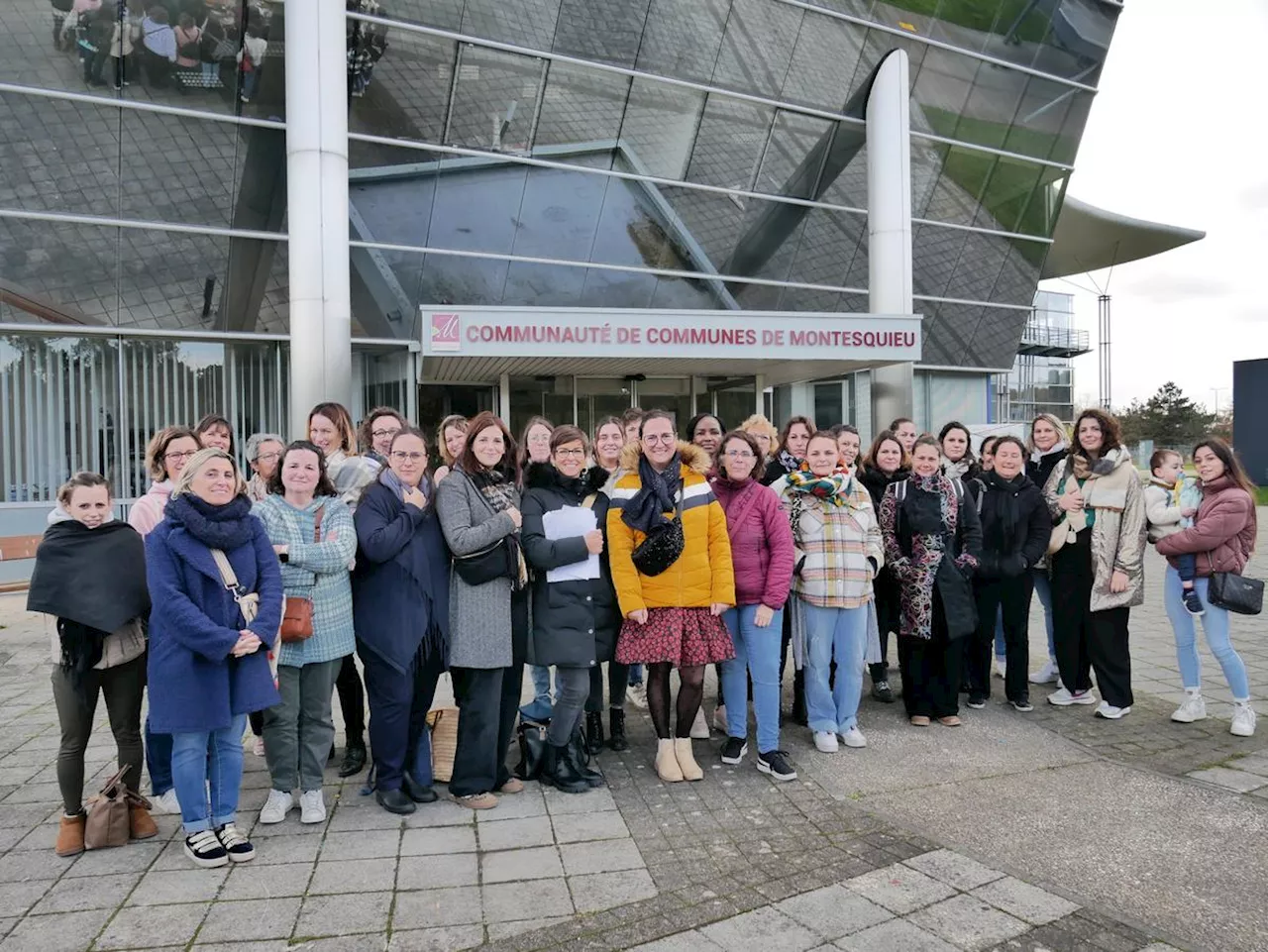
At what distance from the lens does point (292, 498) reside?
4.24 meters

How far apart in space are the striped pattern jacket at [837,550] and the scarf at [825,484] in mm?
34

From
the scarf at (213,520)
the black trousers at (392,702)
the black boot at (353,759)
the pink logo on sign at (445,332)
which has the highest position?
the pink logo on sign at (445,332)

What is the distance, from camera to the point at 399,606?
4211 mm

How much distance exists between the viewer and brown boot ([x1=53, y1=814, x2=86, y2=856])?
150 inches

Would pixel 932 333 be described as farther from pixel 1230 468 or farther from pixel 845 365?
pixel 1230 468

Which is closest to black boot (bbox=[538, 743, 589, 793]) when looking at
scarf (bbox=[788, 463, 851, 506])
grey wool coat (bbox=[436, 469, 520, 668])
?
grey wool coat (bbox=[436, 469, 520, 668])

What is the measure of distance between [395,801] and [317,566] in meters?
1.19

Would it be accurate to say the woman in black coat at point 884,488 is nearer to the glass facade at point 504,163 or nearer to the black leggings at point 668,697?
the black leggings at point 668,697

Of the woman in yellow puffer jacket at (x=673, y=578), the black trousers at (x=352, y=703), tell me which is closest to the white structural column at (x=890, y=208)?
the woman in yellow puffer jacket at (x=673, y=578)

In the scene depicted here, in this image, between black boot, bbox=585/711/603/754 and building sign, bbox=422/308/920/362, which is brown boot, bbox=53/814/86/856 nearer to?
black boot, bbox=585/711/603/754

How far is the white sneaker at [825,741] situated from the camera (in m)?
5.11

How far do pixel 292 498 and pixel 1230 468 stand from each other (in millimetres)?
5483

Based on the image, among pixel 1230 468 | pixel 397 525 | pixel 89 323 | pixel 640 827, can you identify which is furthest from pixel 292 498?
pixel 89 323

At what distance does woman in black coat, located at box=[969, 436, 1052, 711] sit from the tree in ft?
176
